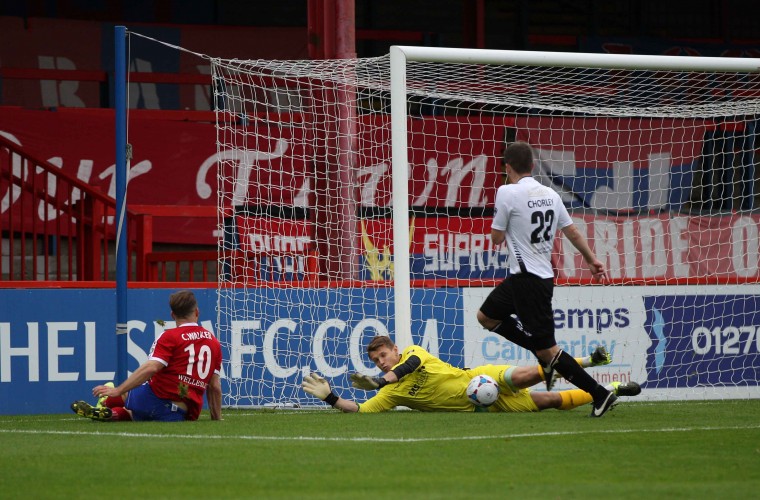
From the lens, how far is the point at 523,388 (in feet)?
30.1

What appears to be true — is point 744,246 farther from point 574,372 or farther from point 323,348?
point 574,372

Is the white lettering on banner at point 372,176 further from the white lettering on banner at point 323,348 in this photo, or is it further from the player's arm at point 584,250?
the player's arm at point 584,250

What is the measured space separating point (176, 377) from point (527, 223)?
101 inches

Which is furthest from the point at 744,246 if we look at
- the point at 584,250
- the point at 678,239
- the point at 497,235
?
the point at 497,235

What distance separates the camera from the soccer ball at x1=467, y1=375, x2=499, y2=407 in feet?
29.5

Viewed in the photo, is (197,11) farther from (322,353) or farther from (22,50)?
(322,353)

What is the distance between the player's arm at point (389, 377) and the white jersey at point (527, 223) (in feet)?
3.52

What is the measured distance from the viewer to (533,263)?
830 cm

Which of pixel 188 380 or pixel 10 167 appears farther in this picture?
pixel 10 167

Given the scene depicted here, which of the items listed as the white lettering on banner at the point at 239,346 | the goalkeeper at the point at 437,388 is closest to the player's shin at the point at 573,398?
the goalkeeper at the point at 437,388

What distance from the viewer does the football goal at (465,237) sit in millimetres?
11070

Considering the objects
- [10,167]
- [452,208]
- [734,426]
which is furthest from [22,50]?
[734,426]

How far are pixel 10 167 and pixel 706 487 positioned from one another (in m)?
8.58

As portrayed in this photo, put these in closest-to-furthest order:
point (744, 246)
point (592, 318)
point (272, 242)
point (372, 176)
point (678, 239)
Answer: point (592, 318) → point (272, 242) → point (372, 176) → point (744, 246) → point (678, 239)
